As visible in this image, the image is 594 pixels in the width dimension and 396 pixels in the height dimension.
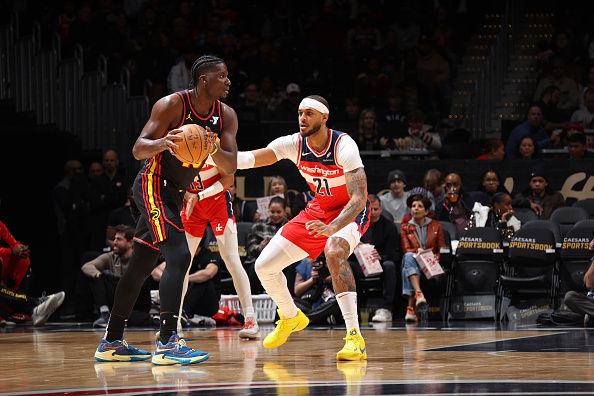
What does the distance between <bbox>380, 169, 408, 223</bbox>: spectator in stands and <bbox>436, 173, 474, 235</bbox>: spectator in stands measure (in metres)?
0.54

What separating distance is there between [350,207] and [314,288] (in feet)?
16.9

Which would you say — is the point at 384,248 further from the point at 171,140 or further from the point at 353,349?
the point at 171,140

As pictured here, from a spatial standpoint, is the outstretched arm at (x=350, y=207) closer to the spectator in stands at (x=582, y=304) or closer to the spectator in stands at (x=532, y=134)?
the spectator in stands at (x=582, y=304)

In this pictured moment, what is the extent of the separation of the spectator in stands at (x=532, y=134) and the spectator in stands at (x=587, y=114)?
2.03 ft

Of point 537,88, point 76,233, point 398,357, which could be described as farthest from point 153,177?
→ point 537,88

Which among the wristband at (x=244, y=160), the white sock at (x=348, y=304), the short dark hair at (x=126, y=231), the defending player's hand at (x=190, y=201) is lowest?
the white sock at (x=348, y=304)

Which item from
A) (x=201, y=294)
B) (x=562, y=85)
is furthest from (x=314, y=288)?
(x=562, y=85)

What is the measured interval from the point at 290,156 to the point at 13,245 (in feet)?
20.2

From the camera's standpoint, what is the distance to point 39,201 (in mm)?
16062

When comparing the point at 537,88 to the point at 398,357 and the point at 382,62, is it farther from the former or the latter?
the point at 398,357

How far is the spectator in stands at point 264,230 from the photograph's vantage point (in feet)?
42.8

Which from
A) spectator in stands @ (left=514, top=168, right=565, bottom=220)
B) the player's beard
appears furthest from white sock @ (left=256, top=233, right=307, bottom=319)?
spectator in stands @ (left=514, top=168, right=565, bottom=220)

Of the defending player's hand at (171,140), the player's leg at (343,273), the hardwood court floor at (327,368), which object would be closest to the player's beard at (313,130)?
the player's leg at (343,273)

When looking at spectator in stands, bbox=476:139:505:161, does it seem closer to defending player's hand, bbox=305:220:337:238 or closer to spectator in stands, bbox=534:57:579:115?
spectator in stands, bbox=534:57:579:115
